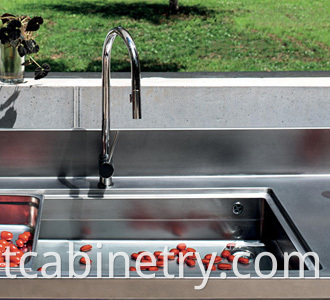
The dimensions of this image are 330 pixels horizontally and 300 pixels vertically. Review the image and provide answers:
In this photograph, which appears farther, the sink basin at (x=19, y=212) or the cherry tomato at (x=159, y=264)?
the sink basin at (x=19, y=212)

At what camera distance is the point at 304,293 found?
862mm

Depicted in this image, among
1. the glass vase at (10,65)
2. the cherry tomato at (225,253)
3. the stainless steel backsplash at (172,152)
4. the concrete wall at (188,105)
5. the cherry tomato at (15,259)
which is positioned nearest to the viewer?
the cherry tomato at (15,259)

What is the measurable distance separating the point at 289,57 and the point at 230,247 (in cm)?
257

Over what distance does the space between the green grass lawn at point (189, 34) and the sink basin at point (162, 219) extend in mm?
2087

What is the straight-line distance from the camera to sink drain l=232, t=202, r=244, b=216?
51.9 inches

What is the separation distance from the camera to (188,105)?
176cm

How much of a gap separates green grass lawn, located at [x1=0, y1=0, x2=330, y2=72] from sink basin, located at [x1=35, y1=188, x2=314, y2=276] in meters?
2.09

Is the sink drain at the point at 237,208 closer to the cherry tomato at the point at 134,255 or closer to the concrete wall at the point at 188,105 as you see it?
the cherry tomato at the point at 134,255

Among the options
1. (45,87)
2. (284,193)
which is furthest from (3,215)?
(284,193)

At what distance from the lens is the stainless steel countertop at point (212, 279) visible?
2.78 feet

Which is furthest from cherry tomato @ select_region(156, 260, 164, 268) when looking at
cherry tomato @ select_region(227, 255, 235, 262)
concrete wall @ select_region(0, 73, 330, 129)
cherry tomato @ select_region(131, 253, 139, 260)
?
concrete wall @ select_region(0, 73, 330, 129)

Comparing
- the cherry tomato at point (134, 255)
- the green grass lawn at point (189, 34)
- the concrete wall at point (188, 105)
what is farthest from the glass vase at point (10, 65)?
the green grass lawn at point (189, 34)

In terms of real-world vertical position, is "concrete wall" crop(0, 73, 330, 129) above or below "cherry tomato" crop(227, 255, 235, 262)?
above

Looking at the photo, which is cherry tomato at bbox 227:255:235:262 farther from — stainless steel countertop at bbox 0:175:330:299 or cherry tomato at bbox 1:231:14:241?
cherry tomato at bbox 1:231:14:241
